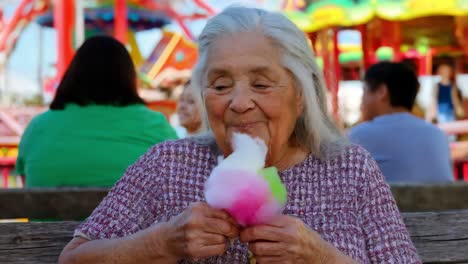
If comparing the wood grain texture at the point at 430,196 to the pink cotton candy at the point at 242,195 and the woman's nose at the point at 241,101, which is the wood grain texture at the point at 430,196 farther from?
the pink cotton candy at the point at 242,195

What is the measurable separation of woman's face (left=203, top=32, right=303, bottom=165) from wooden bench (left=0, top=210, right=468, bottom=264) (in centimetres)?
60

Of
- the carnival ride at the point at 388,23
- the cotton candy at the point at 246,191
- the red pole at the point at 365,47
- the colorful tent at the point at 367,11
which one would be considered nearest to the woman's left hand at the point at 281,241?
the cotton candy at the point at 246,191

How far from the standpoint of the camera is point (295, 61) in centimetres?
163

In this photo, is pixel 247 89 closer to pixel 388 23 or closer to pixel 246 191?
pixel 246 191

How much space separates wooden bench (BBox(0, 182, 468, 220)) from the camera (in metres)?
2.46

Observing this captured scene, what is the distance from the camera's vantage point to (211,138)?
1.80m

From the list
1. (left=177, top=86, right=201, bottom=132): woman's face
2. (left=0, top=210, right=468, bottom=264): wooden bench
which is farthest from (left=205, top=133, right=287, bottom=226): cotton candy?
(left=177, top=86, right=201, bottom=132): woman's face

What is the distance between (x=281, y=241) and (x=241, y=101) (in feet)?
1.17

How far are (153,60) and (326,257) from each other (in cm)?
2080

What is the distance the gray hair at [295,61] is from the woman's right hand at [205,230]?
1.55 ft

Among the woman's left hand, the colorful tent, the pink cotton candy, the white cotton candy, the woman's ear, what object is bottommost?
the woman's left hand

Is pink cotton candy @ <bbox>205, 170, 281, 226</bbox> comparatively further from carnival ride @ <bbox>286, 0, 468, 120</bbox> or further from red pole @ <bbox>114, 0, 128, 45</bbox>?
red pole @ <bbox>114, 0, 128, 45</bbox>

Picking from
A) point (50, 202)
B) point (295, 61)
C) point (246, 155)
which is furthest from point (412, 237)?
point (50, 202)

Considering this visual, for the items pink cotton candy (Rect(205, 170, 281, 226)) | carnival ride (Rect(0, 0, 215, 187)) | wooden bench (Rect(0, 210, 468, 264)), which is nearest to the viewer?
pink cotton candy (Rect(205, 170, 281, 226))
